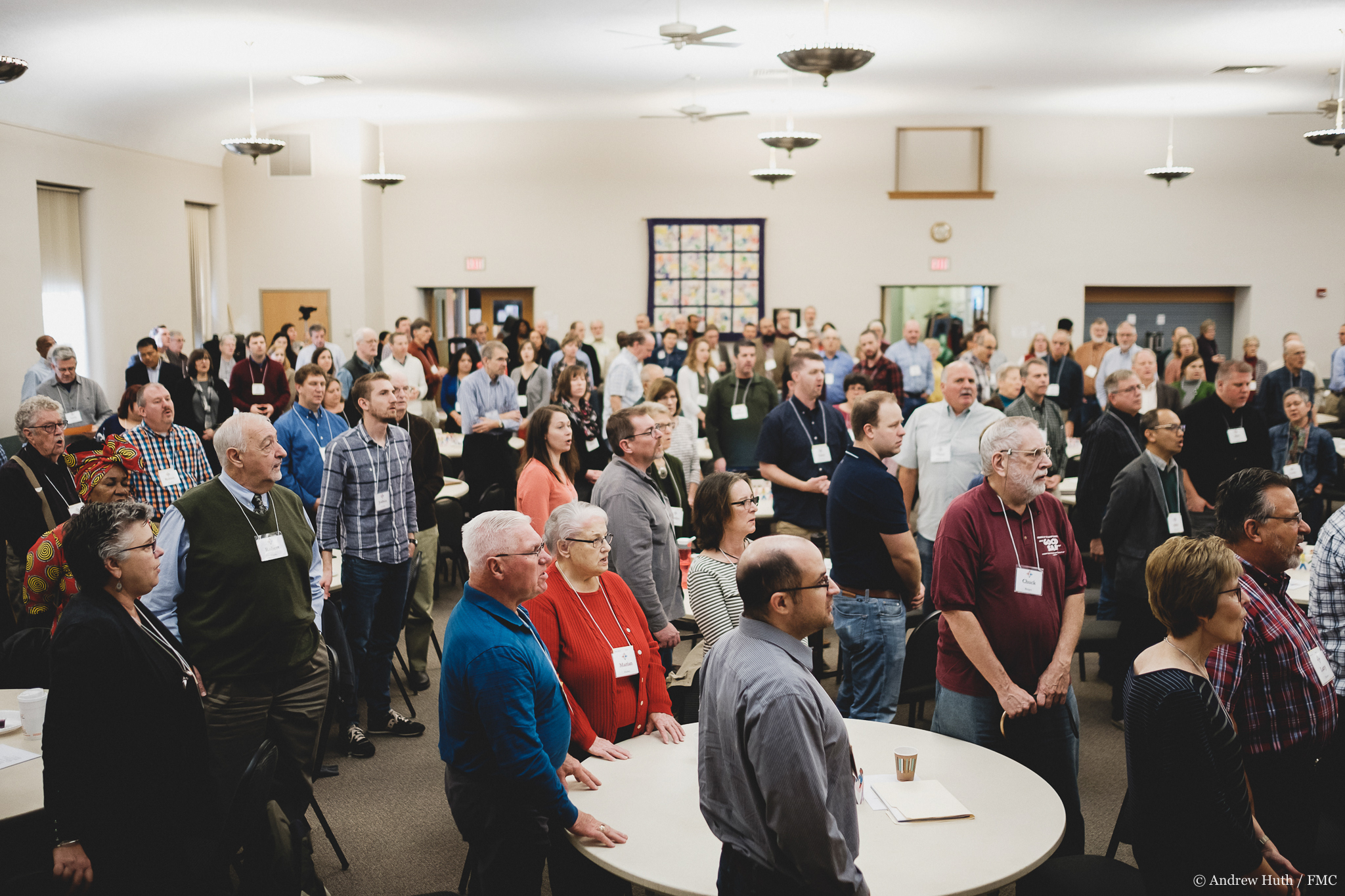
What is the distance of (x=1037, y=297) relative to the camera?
46.9ft

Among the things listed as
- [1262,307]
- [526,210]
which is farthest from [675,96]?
[1262,307]

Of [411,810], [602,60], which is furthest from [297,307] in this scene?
[411,810]

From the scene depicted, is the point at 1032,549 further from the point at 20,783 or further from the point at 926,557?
the point at 20,783

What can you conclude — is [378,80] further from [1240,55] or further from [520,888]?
[520,888]

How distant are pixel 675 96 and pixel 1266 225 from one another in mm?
8897

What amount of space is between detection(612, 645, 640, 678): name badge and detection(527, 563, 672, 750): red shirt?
0.04ft

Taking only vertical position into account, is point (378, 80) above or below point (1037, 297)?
above

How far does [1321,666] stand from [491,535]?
2174 mm

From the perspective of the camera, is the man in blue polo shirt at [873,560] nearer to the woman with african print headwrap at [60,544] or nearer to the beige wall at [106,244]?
the woman with african print headwrap at [60,544]

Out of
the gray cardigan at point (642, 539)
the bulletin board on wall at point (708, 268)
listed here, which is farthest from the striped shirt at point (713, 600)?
the bulletin board on wall at point (708, 268)

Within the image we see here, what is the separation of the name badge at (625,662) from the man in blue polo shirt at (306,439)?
9.16ft

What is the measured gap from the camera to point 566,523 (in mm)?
2877

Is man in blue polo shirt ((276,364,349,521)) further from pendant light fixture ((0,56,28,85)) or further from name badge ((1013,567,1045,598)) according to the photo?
name badge ((1013,567,1045,598))

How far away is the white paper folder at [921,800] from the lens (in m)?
2.36
